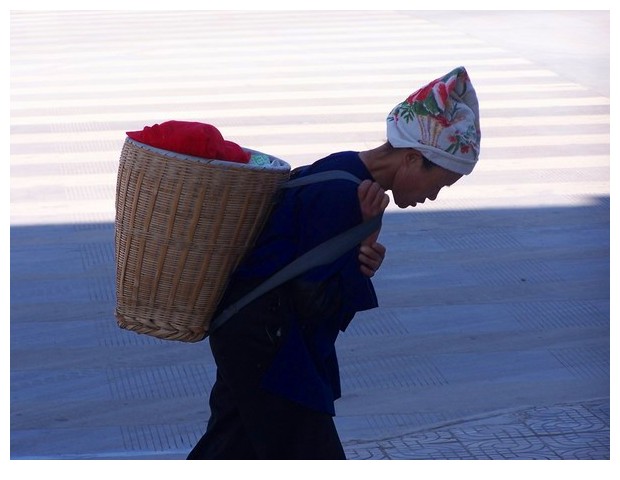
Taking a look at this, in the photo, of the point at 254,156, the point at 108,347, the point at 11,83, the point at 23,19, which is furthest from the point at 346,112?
the point at 23,19

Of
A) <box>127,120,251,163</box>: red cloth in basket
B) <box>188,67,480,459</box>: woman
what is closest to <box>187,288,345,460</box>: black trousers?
<box>188,67,480,459</box>: woman

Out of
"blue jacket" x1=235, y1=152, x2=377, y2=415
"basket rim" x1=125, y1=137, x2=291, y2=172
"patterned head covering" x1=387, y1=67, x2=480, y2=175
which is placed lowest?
"blue jacket" x1=235, y1=152, x2=377, y2=415

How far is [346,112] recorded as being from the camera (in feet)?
35.3

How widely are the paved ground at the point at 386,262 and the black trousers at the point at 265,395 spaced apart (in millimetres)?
1429

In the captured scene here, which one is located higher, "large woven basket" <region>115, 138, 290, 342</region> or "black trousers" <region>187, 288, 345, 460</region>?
"large woven basket" <region>115, 138, 290, 342</region>

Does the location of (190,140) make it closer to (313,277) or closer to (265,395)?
(313,277)

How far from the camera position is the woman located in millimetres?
2732

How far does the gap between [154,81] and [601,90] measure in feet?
16.1

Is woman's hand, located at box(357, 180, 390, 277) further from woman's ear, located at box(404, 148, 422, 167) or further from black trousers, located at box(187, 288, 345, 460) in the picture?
black trousers, located at box(187, 288, 345, 460)

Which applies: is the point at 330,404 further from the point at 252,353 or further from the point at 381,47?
the point at 381,47

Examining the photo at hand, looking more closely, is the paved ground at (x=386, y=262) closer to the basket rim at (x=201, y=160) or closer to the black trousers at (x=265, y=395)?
the black trousers at (x=265, y=395)

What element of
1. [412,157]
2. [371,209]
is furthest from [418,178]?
Result: [371,209]

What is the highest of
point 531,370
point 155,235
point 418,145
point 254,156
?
point 418,145

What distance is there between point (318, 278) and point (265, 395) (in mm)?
369
